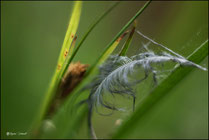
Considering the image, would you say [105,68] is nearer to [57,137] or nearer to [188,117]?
[57,137]

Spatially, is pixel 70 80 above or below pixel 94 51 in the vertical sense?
below

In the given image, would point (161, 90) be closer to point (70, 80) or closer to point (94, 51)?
point (70, 80)

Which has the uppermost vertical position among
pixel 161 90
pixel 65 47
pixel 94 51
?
pixel 94 51

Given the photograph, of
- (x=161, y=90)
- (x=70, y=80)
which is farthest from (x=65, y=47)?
(x=161, y=90)

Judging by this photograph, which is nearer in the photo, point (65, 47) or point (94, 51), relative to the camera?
point (65, 47)

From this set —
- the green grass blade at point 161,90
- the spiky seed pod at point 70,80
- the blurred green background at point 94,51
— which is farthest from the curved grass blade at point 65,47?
the blurred green background at point 94,51

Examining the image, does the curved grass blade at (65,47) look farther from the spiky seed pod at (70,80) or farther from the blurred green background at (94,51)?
the blurred green background at (94,51)
